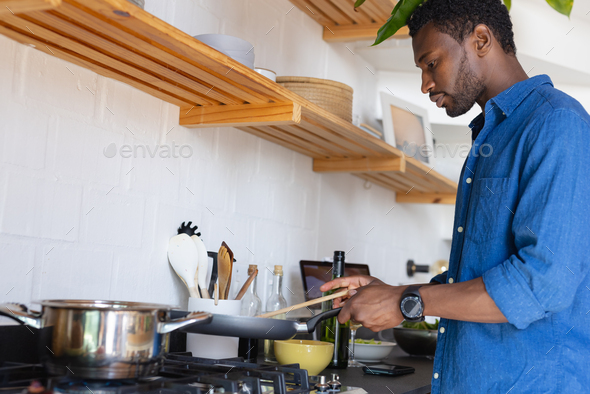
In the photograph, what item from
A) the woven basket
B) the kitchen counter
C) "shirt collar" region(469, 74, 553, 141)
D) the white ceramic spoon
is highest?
the woven basket

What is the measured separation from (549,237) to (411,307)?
0.89 feet

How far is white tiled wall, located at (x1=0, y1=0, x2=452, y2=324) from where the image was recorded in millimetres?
1129

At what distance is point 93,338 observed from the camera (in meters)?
0.85

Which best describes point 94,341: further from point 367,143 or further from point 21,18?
point 367,143

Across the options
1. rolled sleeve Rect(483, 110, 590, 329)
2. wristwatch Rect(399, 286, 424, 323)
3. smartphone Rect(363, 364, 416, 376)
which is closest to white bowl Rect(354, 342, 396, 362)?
smartphone Rect(363, 364, 416, 376)

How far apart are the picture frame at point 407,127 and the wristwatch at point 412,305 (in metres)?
1.51

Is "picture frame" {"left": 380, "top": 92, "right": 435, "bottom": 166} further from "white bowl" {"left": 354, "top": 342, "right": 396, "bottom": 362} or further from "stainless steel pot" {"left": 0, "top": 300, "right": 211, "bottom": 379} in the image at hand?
"stainless steel pot" {"left": 0, "top": 300, "right": 211, "bottom": 379}

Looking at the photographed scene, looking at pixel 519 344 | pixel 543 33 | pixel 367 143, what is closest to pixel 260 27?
pixel 367 143

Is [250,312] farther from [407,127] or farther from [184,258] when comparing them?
[407,127]

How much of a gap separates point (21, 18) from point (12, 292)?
499 mm

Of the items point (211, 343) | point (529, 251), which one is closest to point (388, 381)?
point (211, 343)

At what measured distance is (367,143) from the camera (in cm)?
187

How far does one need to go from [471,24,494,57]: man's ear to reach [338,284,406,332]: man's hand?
1.62ft

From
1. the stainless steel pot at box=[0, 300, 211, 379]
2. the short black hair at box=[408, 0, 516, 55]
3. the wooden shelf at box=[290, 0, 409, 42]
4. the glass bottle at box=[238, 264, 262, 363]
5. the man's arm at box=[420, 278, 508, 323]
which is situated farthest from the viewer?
the wooden shelf at box=[290, 0, 409, 42]
